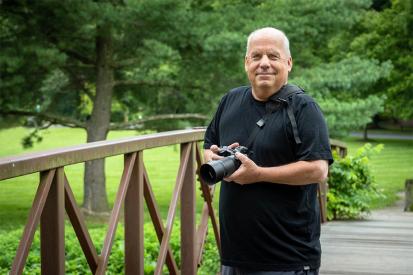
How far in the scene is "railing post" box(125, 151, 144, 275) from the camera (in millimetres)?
3895

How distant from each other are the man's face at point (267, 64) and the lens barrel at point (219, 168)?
0.33 m

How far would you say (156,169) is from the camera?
3684 cm

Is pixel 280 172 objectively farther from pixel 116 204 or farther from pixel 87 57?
pixel 87 57

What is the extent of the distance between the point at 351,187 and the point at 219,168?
731 cm

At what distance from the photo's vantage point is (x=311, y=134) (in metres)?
3.03

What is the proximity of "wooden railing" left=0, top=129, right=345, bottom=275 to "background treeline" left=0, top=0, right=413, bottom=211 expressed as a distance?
12417 millimetres

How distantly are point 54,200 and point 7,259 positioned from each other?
476cm

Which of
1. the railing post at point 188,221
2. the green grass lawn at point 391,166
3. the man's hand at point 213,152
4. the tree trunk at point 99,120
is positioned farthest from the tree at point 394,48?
the man's hand at point 213,152

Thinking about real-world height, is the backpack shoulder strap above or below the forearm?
above

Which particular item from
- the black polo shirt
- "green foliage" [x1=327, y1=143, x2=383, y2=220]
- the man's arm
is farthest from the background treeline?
the man's arm

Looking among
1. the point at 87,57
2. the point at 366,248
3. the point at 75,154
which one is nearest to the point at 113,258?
the point at 366,248

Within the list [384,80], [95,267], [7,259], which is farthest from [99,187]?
[95,267]

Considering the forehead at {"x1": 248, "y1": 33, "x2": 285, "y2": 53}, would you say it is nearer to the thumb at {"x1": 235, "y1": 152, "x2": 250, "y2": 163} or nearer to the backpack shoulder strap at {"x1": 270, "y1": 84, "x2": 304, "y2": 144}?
the backpack shoulder strap at {"x1": 270, "y1": 84, "x2": 304, "y2": 144}

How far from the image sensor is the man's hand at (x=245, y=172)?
2973mm
